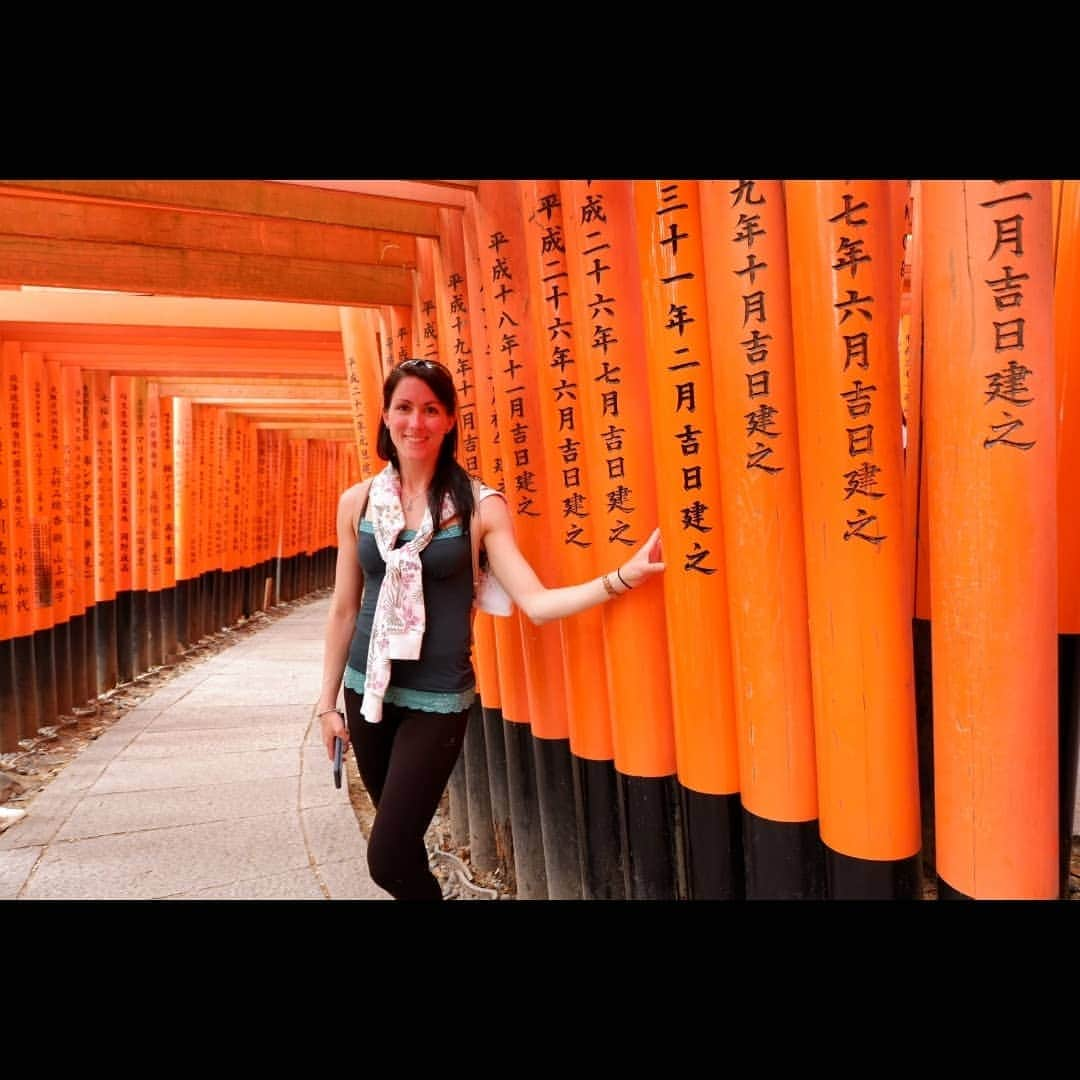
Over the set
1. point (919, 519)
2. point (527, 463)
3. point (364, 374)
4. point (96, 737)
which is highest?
point (364, 374)

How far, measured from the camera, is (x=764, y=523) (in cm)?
164

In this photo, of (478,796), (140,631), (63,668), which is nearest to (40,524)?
(63,668)

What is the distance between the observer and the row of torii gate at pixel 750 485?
137cm

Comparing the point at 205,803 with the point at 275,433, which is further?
the point at 275,433

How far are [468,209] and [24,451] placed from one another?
467 centimetres


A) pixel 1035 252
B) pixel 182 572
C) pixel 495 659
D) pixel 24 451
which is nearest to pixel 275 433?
pixel 182 572

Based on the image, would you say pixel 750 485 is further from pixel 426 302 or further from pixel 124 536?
pixel 124 536

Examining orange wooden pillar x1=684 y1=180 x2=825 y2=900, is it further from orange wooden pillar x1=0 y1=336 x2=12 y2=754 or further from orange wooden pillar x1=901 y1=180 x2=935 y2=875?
orange wooden pillar x1=0 y1=336 x2=12 y2=754

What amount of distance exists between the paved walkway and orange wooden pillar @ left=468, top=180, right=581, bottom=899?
1097 millimetres

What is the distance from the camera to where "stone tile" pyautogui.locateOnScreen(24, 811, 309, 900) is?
10.4 feet

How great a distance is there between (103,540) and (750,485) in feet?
25.2

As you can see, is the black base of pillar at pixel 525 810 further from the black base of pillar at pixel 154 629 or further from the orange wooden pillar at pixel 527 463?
the black base of pillar at pixel 154 629

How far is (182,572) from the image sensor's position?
9.14 metres

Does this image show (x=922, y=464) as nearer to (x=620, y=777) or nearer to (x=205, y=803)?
(x=620, y=777)
